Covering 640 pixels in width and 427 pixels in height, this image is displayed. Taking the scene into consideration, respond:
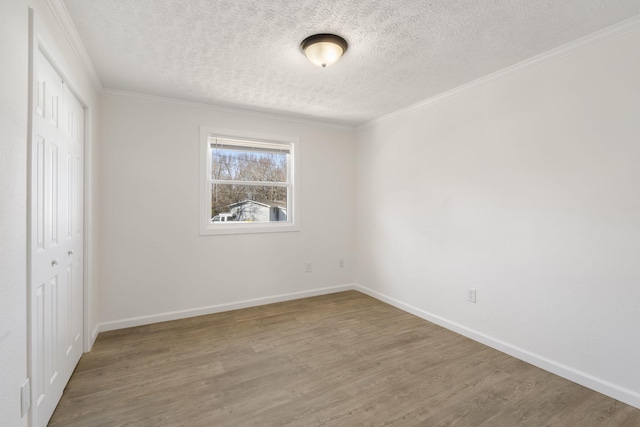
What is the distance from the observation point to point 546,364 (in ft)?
7.97

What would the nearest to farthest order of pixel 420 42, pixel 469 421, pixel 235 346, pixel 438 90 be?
pixel 469 421
pixel 420 42
pixel 235 346
pixel 438 90

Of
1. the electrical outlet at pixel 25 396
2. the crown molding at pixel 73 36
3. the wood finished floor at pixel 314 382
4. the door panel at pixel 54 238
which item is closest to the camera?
the electrical outlet at pixel 25 396

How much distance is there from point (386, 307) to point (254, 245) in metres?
1.90

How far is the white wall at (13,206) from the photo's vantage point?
1.23 metres

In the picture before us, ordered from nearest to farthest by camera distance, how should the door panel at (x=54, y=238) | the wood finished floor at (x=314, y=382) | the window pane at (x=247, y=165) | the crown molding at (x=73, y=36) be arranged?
1. the door panel at (x=54, y=238)
2. the crown molding at (x=73, y=36)
3. the wood finished floor at (x=314, y=382)
4. the window pane at (x=247, y=165)

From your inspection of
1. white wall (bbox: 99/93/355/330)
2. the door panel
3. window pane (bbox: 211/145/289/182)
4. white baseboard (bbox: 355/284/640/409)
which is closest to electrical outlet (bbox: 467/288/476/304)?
white baseboard (bbox: 355/284/640/409)

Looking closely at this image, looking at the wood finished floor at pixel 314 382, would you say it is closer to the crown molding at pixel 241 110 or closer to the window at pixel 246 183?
the window at pixel 246 183

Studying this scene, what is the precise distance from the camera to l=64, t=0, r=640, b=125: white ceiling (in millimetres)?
1870

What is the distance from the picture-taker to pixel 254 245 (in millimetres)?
3957

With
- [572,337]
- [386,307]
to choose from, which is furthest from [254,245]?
[572,337]

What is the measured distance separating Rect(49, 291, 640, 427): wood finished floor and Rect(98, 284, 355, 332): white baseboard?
0.11 meters

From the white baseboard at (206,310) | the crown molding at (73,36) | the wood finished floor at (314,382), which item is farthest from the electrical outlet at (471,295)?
the crown molding at (73,36)

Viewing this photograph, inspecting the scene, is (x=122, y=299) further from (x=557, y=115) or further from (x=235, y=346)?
(x=557, y=115)

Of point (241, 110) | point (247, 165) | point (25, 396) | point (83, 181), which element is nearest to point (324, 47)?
point (241, 110)
